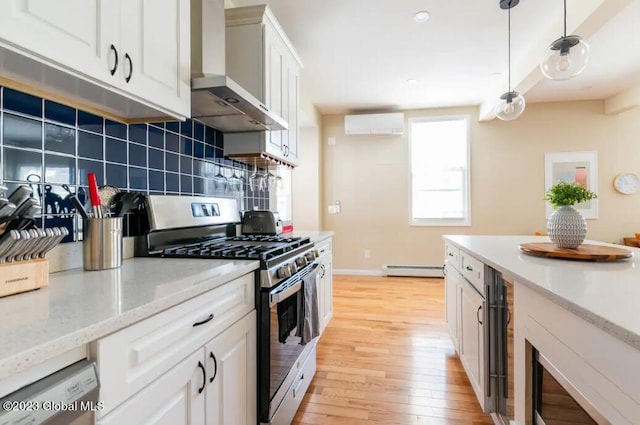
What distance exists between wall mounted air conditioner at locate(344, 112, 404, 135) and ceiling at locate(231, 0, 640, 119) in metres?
0.30

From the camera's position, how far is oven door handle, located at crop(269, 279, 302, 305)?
1.35 m

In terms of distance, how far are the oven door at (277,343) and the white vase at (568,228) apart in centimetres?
130

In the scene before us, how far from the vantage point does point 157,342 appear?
81 cm

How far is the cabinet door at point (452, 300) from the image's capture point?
2.21m

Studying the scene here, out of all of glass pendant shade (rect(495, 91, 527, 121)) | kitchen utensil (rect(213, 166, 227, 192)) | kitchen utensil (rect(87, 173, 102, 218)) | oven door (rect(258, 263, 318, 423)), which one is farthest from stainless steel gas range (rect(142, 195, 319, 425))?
glass pendant shade (rect(495, 91, 527, 121))

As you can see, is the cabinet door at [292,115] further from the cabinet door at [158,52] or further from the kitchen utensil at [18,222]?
the kitchen utensil at [18,222]

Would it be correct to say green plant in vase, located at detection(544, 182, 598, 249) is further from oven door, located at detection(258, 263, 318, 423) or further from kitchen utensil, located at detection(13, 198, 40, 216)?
kitchen utensil, located at detection(13, 198, 40, 216)

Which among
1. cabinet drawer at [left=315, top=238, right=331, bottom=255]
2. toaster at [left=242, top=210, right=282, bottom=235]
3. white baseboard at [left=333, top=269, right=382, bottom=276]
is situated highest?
toaster at [left=242, top=210, right=282, bottom=235]

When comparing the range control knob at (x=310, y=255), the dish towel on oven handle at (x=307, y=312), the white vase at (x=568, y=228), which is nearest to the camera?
the white vase at (x=568, y=228)

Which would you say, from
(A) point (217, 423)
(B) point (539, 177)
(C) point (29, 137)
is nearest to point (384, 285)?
(B) point (539, 177)

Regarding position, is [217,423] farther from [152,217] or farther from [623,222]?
[623,222]

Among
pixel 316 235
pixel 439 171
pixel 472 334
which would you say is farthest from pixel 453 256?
pixel 439 171

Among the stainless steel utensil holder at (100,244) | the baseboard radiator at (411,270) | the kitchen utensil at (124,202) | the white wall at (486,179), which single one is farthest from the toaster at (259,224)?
the baseboard radiator at (411,270)

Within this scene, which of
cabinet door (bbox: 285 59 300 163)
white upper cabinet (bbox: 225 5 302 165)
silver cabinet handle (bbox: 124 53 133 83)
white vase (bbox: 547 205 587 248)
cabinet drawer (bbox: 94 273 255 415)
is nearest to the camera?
cabinet drawer (bbox: 94 273 255 415)
